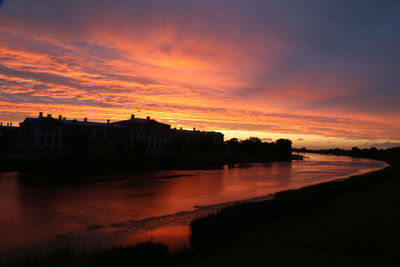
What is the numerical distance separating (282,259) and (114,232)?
1060 cm

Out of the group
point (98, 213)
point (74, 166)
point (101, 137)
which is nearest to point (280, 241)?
point (98, 213)

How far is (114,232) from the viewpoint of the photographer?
60.7ft

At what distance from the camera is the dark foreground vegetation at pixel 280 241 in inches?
452

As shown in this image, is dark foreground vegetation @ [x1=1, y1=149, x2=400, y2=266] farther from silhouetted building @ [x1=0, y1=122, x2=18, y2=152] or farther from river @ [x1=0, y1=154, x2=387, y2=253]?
silhouetted building @ [x1=0, y1=122, x2=18, y2=152]

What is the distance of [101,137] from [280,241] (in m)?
92.8

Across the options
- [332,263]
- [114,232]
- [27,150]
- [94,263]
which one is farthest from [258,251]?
[27,150]

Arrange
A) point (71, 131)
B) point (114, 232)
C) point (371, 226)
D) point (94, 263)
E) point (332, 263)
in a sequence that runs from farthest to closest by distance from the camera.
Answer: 1. point (71, 131)
2. point (114, 232)
3. point (371, 226)
4. point (332, 263)
5. point (94, 263)

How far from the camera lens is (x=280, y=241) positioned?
1426 cm

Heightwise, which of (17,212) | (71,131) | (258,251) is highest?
(71,131)

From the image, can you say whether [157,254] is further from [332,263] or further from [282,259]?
[332,263]

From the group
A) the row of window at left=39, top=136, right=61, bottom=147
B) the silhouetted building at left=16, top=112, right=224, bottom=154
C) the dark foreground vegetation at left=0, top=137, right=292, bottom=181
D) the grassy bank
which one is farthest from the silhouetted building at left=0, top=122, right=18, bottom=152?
the grassy bank

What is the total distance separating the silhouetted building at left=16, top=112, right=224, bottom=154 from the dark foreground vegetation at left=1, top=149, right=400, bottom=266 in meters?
53.8

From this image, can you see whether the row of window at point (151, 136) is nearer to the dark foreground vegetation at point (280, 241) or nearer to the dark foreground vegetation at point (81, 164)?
the dark foreground vegetation at point (81, 164)

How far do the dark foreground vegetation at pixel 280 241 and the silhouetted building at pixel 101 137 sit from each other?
53.8 metres
